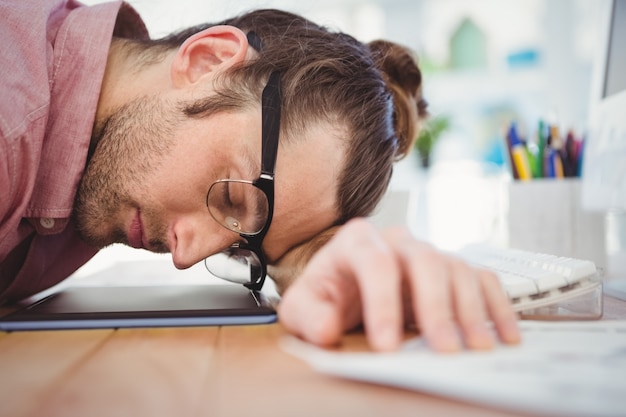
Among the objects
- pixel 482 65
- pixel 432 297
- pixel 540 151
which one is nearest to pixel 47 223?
pixel 432 297

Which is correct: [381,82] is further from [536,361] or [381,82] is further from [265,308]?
[536,361]

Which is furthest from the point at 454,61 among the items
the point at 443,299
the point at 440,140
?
the point at 443,299

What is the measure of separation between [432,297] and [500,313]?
2.5 inches

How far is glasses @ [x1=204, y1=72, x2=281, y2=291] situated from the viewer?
0.70 meters

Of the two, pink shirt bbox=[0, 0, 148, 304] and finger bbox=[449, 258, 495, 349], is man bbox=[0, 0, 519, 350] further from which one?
finger bbox=[449, 258, 495, 349]

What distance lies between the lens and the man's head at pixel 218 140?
72 cm

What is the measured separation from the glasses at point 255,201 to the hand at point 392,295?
347 millimetres

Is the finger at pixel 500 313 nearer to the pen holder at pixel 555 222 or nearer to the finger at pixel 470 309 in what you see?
the finger at pixel 470 309

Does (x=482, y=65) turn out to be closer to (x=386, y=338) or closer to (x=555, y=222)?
(x=555, y=222)

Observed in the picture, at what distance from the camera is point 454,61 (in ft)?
7.50

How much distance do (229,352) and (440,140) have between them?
1982 mm

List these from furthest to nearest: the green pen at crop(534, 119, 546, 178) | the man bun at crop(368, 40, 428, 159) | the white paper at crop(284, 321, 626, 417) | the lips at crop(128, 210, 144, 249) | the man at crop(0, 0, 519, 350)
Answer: the green pen at crop(534, 119, 546, 178) → the man bun at crop(368, 40, 428, 159) → the lips at crop(128, 210, 144, 249) → the man at crop(0, 0, 519, 350) → the white paper at crop(284, 321, 626, 417)

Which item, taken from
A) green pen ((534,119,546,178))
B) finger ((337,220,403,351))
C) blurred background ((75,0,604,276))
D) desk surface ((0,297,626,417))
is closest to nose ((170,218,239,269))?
desk surface ((0,297,626,417))

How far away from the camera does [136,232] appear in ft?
2.51
